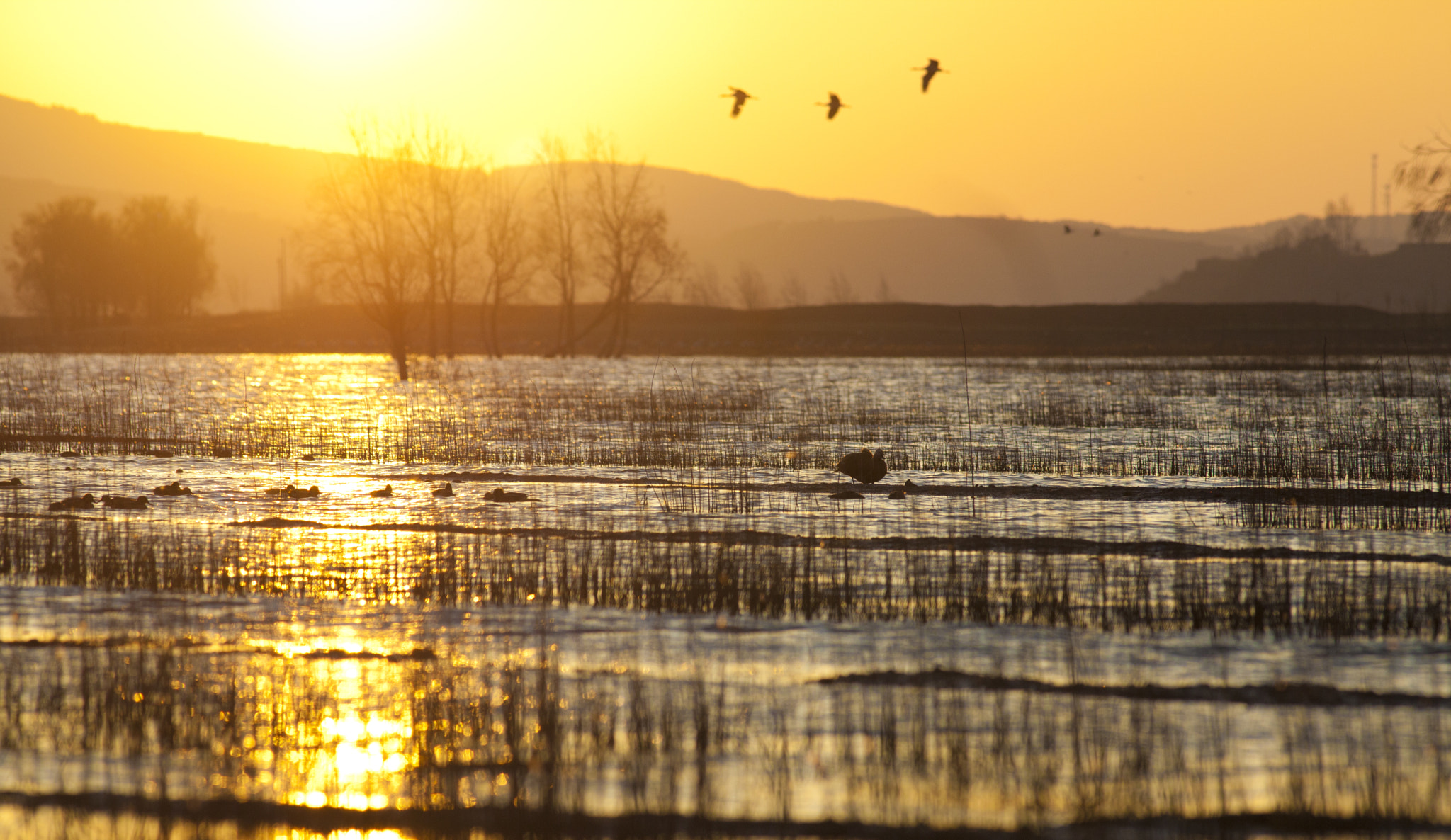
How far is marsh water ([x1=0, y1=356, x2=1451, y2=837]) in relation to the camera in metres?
6.76

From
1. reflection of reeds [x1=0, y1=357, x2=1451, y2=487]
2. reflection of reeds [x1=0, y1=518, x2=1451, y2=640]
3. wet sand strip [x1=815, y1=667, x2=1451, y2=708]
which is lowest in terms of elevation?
wet sand strip [x1=815, y1=667, x2=1451, y2=708]

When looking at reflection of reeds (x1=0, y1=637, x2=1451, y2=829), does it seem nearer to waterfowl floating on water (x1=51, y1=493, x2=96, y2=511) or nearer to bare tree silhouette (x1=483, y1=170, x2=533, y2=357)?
waterfowl floating on water (x1=51, y1=493, x2=96, y2=511)

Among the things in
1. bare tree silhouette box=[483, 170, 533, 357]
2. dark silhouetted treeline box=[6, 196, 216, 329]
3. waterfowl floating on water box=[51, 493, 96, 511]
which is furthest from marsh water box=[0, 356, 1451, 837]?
dark silhouetted treeline box=[6, 196, 216, 329]

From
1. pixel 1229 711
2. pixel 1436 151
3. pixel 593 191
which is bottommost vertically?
pixel 1229 711

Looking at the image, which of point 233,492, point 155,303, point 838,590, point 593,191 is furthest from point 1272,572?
point 155,303

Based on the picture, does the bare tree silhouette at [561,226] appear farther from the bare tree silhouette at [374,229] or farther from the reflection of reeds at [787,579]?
the reflection of reeds at [787,579]

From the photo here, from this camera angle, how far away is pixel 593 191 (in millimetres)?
84875

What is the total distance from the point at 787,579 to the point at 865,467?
795 cm

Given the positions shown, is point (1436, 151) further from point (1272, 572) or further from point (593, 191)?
point (593, 191)

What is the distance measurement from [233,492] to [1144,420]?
69.0 ft

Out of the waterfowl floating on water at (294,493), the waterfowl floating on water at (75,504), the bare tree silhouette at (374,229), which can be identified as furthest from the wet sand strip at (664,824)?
the bare tree silhouette at (374,229)

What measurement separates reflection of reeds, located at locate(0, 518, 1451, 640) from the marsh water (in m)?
0.06

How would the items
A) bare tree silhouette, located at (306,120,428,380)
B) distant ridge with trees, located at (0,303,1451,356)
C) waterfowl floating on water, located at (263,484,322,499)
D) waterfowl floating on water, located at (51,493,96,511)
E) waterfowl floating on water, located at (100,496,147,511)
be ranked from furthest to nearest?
distant ridge with trees, located at (0,303,1451,356), bare tree silhouette, located at (306,120,428,380), waterfowl floating on water, located at (263,484,322,499), waterfowl floating on water, located at (100,496,147,511), waterfowl floating on water, located at (51,493,96,511)

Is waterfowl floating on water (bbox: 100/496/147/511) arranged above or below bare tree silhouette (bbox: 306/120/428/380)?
below
